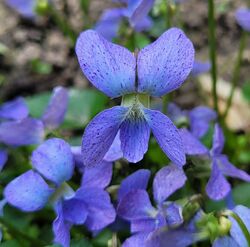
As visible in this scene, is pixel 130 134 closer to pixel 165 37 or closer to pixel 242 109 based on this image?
pixel 165 37

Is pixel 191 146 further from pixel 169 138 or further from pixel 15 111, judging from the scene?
pixel 15 111

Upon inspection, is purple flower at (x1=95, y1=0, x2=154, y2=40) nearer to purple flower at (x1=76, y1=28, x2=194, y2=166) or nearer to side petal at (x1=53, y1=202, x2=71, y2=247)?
purple flower at (x1=76, y1=28, x2=194, y2=166)

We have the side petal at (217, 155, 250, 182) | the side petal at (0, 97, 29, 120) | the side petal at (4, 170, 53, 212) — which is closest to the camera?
the side petal at (4, 170, 53, 212)

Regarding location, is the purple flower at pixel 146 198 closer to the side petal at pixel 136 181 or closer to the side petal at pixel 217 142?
the side petal at pixel 136 181

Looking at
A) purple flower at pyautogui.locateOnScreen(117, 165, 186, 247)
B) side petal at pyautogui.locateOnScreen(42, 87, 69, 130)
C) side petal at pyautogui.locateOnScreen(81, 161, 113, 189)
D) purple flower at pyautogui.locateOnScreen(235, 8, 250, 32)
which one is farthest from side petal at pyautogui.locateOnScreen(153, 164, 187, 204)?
purple flower at pyautogui.locateOnScreen(235, 8, 250, 32)

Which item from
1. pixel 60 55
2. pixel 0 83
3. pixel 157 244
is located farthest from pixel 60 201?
pixel 60 55

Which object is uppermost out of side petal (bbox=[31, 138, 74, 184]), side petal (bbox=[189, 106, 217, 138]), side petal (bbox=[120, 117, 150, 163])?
side petal (bbox=[120, 117, 150, 163])

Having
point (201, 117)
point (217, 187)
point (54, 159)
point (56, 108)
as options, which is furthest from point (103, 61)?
point (201, 117)
